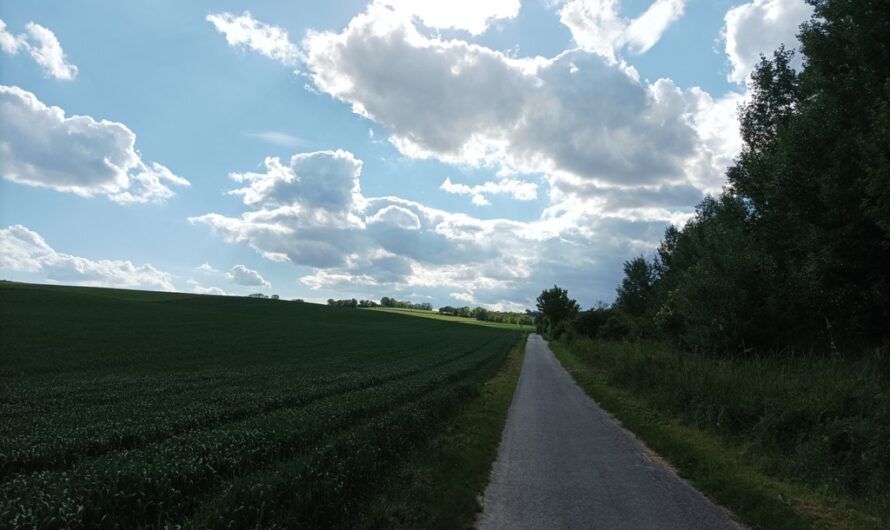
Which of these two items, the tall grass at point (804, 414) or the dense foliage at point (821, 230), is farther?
the dense foliage at point (821, 230)

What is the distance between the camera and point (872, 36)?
15.7 meters

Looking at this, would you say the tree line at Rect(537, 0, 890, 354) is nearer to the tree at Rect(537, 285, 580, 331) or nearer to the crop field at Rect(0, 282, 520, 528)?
the crop field at Rect(0, 282, 520, 528)

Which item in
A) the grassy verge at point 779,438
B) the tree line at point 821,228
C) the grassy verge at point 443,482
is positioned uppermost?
the tree line at point 821,228

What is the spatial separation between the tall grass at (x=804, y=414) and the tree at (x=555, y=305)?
112187 millimetres

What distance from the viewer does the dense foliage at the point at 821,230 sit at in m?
15.2

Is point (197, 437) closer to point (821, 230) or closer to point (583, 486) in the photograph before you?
point (583, 486)

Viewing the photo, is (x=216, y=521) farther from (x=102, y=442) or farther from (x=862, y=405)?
(x=862, y=405)

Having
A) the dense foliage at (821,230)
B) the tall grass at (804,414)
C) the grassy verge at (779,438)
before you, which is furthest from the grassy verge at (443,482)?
the dense foliage at (821,230)

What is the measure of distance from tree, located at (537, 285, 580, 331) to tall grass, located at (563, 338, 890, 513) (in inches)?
4417

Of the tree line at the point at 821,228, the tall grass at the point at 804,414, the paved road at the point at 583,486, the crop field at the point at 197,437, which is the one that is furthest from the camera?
the tree line at the point at 821,228

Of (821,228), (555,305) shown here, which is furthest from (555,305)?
(821,228)

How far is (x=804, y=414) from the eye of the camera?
9.97 metres

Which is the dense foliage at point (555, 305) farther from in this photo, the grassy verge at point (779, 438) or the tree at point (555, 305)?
the grassy verge at point (779, 438)

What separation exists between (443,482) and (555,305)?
122559 millimetres
